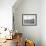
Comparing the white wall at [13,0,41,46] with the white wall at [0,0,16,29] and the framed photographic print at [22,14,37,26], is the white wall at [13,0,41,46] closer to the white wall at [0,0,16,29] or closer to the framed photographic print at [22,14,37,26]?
the framed photographic print at [22,14,37,26]

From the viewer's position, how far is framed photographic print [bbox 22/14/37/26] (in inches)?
220

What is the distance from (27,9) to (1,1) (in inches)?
68.9

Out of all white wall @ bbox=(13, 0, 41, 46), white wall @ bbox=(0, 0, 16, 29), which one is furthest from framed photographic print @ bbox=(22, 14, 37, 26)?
white wall @ bbox=(0, 0, 16, 29)

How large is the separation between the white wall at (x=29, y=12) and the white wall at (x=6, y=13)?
129 cm

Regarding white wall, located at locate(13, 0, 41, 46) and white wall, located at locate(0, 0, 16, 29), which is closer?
white wall, located at locate(0, 0, 16, 29)

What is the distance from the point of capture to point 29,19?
5.59 meters

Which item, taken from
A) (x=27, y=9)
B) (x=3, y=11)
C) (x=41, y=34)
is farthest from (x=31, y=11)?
(x=3, y=11)

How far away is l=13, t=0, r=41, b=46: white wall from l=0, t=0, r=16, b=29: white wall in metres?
1.29

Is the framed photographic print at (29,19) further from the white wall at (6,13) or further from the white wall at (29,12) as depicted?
the white wall at (6,13)

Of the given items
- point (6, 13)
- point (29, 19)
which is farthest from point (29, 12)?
point (6, 13)

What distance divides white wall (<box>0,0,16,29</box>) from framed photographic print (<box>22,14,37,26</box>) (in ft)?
4.55

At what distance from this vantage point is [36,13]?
18.4 feet

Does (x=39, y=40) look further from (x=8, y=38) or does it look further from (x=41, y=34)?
(x=8, y=38)

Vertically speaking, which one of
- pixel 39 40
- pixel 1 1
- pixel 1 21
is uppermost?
pixel 1 1
